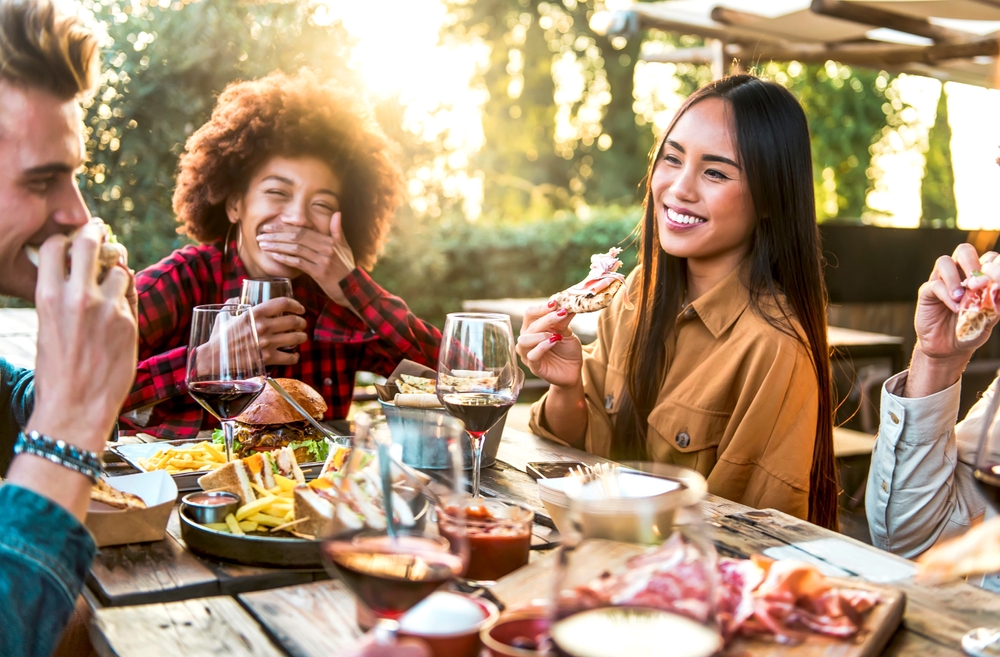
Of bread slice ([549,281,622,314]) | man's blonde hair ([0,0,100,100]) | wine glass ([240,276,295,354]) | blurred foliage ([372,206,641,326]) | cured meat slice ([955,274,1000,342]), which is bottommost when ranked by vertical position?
blurred foliage ([372,206,641,326])

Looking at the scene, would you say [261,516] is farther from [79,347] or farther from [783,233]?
[783,233]

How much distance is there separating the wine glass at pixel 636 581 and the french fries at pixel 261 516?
0.74 metres

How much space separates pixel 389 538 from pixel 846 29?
19.7 ft

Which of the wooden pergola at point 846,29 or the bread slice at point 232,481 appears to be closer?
the bread slice at point 232,481

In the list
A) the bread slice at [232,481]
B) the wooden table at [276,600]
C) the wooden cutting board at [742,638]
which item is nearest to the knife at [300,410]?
the bread slice at [232,481]

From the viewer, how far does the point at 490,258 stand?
1052 cm

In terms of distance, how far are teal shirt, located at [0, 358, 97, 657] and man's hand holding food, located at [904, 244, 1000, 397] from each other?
1733 mm

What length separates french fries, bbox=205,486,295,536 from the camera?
60.5 inches

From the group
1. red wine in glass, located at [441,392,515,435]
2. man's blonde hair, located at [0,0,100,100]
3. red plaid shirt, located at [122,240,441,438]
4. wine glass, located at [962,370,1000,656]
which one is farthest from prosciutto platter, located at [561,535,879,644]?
red plaid shirt, located at [122,240,441,438]

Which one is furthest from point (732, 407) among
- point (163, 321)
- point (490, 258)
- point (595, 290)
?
point (490, 258)

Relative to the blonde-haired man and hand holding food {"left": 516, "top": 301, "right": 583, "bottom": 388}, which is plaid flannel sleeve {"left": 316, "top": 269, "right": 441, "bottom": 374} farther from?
the blonde-haired man

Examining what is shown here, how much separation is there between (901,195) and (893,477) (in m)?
14.8

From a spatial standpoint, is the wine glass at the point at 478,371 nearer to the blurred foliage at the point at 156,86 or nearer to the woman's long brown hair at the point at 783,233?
the woman's long brown hair at the point at 783,233

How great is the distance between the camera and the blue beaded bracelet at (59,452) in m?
1.33
